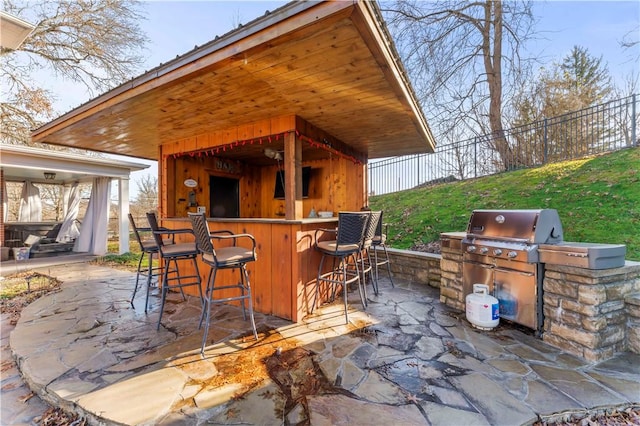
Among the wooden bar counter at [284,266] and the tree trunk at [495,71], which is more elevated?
the tree trunk at [495,71]

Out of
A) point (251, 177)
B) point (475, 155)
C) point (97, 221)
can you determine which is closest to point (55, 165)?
point (97, 221)

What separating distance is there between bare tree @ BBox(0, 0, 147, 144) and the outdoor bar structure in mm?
6757

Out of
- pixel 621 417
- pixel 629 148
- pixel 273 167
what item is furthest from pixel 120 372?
pixel 629 148

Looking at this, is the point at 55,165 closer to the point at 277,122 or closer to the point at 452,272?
the point at 277,122

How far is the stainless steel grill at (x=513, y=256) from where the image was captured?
8.59 feet

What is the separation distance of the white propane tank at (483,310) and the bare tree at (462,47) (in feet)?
22.8

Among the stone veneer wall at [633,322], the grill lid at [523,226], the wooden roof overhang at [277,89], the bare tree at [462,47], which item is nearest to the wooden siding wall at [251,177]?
the wooden roof overhang at [277,89]

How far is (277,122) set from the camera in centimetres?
352

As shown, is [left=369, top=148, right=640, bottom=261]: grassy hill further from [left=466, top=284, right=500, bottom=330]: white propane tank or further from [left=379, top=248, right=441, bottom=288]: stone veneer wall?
[left=466, top=284, right=500, bottom=330]: white propane tank

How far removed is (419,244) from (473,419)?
419 centimetres

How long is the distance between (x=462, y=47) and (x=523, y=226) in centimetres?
828

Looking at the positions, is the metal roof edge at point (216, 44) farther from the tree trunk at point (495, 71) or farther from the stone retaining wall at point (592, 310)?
the tree trunk at point (495, 71)

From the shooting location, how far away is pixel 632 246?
3.61 m

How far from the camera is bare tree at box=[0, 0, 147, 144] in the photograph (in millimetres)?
8484
